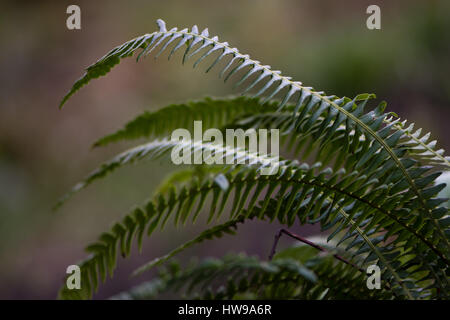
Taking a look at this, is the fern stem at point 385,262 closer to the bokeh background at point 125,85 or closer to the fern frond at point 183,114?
the fern frond at point 183,114

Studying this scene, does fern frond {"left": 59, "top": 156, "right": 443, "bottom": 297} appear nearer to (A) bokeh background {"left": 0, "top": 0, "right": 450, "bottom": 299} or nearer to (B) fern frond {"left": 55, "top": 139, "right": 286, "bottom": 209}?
(B) fern frond {"left": 55, "top": 139, "right": 286, "bottom": 209}

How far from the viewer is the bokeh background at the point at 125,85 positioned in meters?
2.47

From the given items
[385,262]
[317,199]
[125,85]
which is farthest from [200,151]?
[125,85]

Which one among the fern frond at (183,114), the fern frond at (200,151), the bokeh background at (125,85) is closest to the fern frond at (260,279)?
the fern frond at (200,151)

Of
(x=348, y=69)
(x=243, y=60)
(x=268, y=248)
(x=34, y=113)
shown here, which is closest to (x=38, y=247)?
(x=34, y=113)

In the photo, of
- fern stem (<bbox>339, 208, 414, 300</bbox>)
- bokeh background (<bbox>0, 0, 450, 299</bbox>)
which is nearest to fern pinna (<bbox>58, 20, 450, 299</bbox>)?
fern stem (<bbox>339, 208, 414, 300</bbox>)

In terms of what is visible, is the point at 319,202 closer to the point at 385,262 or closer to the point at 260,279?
the point at 385,262

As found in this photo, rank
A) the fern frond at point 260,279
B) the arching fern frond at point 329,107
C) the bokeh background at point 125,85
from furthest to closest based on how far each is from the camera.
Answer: the bokeh background at point 125,85 → the fern frond at point 260,279 → the arching fern frond at point 329,107

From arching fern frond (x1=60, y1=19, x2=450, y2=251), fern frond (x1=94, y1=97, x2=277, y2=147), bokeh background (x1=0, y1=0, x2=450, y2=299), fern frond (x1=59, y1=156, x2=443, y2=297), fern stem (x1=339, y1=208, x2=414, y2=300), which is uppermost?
bokeh background (x1=0, y1=0, x2=450, y2=299)

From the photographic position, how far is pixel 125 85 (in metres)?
2.83

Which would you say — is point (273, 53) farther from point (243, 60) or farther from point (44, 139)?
point (243, 60)

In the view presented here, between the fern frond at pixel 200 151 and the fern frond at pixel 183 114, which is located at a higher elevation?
the fern frond at pixel 183 114

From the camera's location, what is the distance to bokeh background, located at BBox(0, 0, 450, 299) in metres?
2.47

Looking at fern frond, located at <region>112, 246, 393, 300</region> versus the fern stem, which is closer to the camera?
the fern stem
